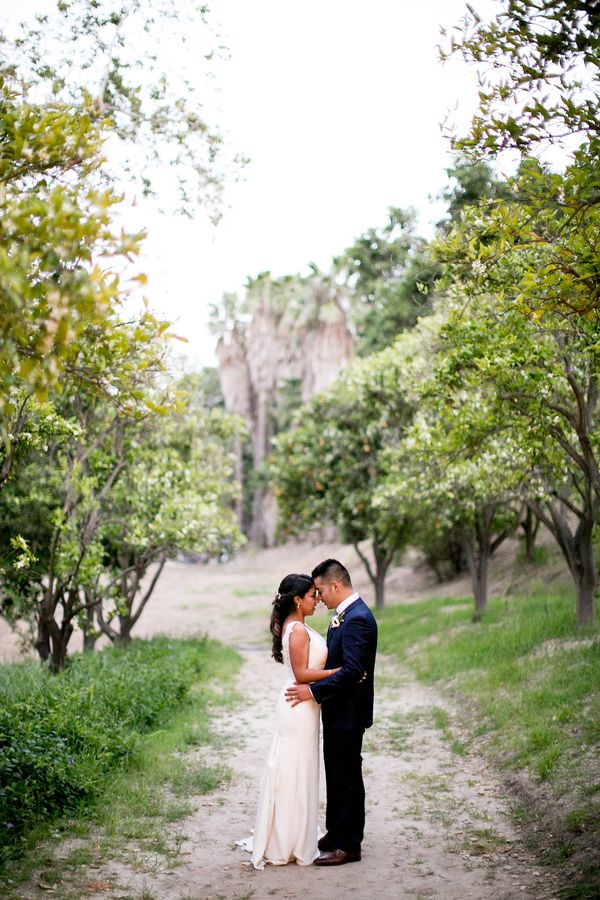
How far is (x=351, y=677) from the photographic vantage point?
7.01m

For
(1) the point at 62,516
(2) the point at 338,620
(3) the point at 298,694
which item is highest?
(1) the point at 62,516

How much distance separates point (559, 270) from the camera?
664 centimetres

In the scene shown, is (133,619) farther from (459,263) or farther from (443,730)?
(459,263)

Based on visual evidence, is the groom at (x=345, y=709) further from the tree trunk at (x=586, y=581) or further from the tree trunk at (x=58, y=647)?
the tree trunk at (x=586, y=581)

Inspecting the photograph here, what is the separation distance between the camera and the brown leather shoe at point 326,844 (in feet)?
23.5

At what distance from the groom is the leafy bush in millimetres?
2517

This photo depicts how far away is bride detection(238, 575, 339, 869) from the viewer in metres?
6.97

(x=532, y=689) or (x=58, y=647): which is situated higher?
(x=58, y=647)

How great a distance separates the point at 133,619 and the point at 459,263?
14.3 m

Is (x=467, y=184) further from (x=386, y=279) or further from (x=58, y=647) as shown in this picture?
(x=386, y=279)

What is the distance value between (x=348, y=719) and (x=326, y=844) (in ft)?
3.56

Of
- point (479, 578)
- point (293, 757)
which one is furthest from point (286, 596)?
point (479, 578)

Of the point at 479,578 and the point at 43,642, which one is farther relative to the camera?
the point at 479,578

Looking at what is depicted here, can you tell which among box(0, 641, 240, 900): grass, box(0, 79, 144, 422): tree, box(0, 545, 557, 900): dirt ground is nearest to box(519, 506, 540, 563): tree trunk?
box(0, 545, 557, 900): dirt ground
